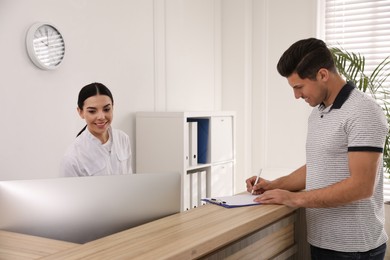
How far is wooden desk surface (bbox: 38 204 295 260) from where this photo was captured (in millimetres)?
1338

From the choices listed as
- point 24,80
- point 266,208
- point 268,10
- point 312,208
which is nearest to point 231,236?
point 266,208

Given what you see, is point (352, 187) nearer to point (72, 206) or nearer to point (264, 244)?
point (264, 244)

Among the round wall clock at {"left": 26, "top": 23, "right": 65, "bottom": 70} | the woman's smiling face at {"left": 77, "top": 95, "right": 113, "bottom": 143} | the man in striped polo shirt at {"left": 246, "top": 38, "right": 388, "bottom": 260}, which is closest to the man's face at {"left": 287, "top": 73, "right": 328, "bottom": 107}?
the man in striped polo shirt at {"left": 246, "top": 38, "right": 388, "bottom": 260}

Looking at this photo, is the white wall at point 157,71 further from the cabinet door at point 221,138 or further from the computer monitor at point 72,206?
the computer monitor at point 72,206

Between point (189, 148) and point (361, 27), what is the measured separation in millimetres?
2255

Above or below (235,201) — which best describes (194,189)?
below

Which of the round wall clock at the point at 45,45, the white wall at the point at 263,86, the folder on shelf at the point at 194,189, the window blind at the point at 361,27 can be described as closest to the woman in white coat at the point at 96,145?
the round wall clock at the point at 45,45

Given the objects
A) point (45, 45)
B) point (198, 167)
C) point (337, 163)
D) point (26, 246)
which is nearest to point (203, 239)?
point (26, 246)

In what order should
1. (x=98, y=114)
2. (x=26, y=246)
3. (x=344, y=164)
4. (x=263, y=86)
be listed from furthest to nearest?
(x=263, y=86) → (x=98, y=114) → (x=344, y=164) → (x=26, y=246)

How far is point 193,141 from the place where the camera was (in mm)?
4195

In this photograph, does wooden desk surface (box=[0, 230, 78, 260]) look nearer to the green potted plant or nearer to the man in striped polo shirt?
the man in striped polo shirt

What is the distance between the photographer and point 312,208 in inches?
78.8

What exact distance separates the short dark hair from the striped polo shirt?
0.13m

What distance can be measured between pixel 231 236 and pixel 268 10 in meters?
4.16
